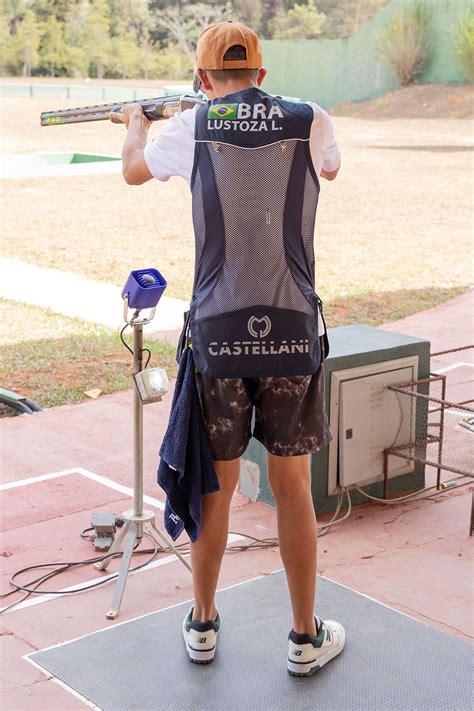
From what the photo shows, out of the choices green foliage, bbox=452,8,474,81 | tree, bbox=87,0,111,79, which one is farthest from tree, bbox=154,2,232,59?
green foliage, bbox=452,8,474,81

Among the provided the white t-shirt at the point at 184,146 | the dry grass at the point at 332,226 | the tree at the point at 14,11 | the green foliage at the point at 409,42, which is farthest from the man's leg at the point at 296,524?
the tree at the point at 14,11

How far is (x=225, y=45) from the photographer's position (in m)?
2.86

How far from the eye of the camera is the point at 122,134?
28.4 m

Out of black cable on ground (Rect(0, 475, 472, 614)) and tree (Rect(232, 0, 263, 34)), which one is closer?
black cable on ground (Rect(0, 475, 472, 614))

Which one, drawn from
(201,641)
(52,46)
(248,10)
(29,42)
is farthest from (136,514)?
(248,10)

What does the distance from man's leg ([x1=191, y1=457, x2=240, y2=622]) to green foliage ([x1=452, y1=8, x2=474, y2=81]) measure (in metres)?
33.9

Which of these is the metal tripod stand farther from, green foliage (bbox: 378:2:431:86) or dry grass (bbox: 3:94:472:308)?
green foliage (bbox: 378:2:431:86)

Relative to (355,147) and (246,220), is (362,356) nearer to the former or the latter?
(246,220)

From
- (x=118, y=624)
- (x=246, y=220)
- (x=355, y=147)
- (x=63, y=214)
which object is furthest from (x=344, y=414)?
(x=355, y=147)

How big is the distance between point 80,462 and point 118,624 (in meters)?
1.82

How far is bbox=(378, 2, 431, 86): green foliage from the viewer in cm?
3597

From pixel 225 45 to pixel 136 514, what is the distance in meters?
1.88

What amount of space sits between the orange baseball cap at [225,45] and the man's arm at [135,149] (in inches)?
13.2

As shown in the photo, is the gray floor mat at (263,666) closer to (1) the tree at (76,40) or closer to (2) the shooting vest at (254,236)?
(2) the shooting vest at (254,236)
